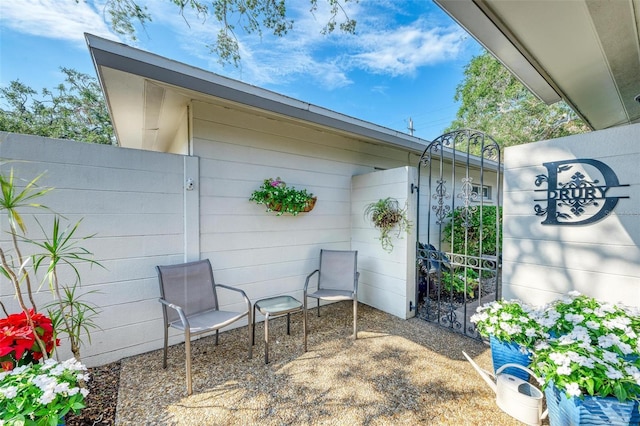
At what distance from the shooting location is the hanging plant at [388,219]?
3527mm

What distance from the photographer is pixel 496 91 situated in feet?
32.6

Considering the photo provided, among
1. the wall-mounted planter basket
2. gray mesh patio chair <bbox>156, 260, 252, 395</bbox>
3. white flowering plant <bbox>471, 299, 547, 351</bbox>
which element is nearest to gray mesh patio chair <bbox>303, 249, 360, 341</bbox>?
the wall-mounted planter basket

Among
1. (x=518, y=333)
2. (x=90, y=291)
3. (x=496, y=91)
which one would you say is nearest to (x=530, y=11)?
(x=518, y=333)

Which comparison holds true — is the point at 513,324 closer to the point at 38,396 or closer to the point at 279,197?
the point at 279,197

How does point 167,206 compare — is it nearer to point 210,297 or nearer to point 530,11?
point 210,297

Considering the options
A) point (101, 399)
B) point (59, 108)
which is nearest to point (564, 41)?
point (101, 399)

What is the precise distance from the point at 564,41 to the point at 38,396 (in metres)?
4.09

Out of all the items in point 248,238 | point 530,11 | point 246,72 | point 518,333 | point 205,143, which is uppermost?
point 246,72

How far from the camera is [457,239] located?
17.6 feet

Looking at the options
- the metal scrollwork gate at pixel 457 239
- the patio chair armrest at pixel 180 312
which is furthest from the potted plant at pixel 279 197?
the metal scrollwork gate at pixel 457 239

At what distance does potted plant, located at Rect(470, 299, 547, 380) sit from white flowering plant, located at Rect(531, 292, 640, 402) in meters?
0.12

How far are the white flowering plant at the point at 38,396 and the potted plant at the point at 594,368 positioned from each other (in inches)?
98.4

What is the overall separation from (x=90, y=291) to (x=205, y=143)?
6.15 feet

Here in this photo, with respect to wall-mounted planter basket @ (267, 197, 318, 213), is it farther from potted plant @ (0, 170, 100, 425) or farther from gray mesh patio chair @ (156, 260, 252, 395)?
potted plant @ (0, 170, 100, 425)
